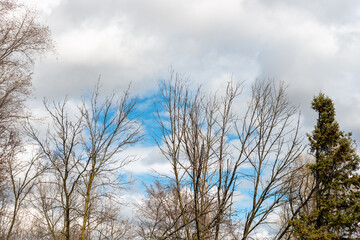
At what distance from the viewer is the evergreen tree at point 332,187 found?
40.9ft

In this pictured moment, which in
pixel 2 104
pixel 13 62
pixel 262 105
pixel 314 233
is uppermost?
pixel 13 62

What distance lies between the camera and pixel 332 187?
43.3 feet

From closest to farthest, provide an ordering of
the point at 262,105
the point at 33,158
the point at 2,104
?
the point at 262,105, the point at 2,104, the point at 33,158

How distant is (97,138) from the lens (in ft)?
29.8

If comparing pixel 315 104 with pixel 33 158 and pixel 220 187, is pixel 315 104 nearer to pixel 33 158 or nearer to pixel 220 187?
pixel 220 187

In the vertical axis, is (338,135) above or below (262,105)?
above

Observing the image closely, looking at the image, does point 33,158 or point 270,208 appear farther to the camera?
point 33,158

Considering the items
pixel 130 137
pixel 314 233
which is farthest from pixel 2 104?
pixel 314 233

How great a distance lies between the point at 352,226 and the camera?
12789mm

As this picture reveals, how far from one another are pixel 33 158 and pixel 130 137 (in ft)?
24.6

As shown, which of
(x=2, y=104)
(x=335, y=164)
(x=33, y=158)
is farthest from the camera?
(x=33, y=158)

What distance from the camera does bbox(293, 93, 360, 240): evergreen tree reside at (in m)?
12.5

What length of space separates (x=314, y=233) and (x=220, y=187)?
8390mm

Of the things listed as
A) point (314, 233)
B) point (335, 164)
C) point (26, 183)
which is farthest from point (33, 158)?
point (335, 164)
